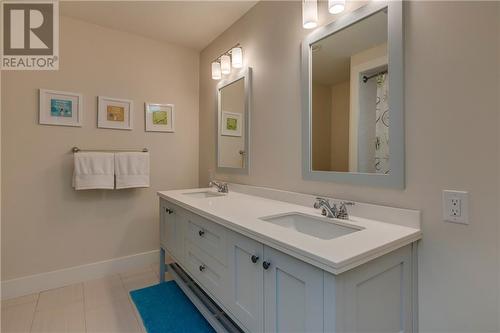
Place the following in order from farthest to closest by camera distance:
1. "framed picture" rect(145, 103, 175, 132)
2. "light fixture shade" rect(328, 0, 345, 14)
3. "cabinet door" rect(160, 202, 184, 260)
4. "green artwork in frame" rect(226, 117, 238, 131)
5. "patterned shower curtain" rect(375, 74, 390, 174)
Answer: "framed picture" rect(145, 103, 175, 132), "green artwork in frame" rect(226, 117, 238, 131), "cabinet door" rect(160, 202, 184, 260), "light fixture shade" rect(328, 0, 345, 14), "patterned shower curtain" rect(375, 74, 390, 174)

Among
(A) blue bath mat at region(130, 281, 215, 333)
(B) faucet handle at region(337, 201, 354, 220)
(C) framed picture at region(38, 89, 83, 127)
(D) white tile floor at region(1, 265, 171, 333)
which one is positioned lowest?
(D) white tile floor at region(1, 265, 171, 333)

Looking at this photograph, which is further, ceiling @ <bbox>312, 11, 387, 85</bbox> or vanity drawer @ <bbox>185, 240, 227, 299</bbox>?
vanity drawer @ <bbox>185, 240, 227, 299</bbox>

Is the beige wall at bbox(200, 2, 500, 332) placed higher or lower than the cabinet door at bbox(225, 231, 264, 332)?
higher

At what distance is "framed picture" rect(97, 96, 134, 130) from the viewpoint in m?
2.33

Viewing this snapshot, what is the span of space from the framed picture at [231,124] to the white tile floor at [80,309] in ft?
4.84

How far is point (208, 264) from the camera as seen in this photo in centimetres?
144

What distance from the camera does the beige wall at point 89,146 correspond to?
2025 millimetres

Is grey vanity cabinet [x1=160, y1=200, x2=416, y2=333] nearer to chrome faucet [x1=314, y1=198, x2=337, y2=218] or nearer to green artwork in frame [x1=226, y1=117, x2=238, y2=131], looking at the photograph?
chrome faucet [x1=314, y1=198, x2=337, y2=218]

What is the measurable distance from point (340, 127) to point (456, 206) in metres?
0.63

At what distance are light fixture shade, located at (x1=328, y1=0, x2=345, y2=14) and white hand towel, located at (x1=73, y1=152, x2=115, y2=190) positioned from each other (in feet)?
6.70

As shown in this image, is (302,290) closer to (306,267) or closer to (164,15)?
(306,267)

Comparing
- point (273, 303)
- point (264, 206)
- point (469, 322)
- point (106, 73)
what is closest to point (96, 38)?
point (106, 73)

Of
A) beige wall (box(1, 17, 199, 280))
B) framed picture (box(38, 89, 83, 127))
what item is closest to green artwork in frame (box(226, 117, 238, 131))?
beige wall (box(1, 17, 199, 280))

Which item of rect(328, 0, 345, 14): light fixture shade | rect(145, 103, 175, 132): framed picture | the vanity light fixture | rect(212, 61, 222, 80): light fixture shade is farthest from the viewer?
rect(145, 103, 175, 132): framed picture
